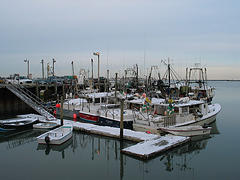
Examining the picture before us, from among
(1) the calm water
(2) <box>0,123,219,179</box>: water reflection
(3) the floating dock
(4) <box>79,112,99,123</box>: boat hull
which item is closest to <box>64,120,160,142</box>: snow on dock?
(3) the floating dock

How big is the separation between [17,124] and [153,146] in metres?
14.5

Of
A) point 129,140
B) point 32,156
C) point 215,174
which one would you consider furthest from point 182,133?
point 32,156

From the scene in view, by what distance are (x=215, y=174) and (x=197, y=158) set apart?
8.90 feet

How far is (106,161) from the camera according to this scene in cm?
1458

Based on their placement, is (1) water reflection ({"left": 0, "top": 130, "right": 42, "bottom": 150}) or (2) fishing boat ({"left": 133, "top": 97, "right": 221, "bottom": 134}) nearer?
(1) water reflection ({"left": 0, "top": 130, "right": 42, "bottom": 150})

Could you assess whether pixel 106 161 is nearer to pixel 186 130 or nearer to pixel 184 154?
pixel 184 154

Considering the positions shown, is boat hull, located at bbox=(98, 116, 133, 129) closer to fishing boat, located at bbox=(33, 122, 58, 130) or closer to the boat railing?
the boat railing

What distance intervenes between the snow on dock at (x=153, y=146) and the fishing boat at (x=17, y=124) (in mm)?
12641

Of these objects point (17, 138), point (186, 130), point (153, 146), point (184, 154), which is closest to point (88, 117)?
point (17, 138)

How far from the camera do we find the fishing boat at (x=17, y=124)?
21531mm

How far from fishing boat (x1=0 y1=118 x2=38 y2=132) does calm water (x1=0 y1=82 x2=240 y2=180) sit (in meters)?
2.13

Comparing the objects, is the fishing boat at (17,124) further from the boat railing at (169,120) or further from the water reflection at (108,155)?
the boat railing at (169,120)

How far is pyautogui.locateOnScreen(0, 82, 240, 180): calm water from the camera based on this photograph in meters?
12.5

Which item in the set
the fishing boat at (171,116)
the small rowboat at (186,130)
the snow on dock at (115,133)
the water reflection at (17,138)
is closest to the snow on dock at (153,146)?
the small rowboat at (186,130)
